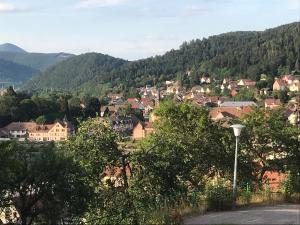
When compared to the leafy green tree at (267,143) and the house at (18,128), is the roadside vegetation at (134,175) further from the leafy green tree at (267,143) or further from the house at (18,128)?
the house at (18,128)

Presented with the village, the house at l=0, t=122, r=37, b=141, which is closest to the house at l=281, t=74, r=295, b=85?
the village

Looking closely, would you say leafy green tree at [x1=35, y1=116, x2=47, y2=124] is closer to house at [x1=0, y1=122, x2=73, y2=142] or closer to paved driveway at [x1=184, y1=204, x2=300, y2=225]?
house at [x1=0, y1=122, x2=73, y2=142]

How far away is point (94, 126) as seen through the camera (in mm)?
11672

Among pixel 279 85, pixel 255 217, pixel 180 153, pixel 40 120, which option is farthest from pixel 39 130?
pixel 255 217

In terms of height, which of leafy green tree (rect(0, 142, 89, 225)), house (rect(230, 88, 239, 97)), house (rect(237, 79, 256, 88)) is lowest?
leafy green tree (rect(0, 142, 89, 225))

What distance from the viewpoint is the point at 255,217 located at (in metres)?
8.89

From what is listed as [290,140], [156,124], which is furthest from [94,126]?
[290,140]

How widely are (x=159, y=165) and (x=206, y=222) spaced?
3.47 metres

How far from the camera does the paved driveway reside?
8555 millimetres

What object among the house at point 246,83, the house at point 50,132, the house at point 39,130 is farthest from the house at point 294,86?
the house at point 50,132

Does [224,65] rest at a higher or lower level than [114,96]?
higher

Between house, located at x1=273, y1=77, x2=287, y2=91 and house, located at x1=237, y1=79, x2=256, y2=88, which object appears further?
house, located at x1=237, y1=79, x2=256, y2=88

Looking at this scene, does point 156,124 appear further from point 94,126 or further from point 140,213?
point 140,213

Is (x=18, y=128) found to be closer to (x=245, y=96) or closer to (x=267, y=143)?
(x=245, y=96)
